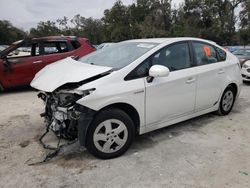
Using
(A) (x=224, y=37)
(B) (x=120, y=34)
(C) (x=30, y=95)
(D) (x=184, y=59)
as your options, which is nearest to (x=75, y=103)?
(D) (x=184, y=59)

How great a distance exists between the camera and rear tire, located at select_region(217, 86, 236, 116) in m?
5.16

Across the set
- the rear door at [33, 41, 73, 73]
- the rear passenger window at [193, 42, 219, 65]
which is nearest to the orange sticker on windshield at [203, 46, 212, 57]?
the rear passenger window at [193, 42, 219, 65]

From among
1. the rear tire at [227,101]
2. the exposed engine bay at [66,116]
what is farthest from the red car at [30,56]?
the rear tire at [227,101]

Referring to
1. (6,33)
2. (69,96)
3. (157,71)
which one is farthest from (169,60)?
(6,33)

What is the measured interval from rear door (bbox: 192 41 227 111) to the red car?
4610 millimetres

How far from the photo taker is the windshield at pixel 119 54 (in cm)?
381

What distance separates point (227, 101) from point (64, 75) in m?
3.36

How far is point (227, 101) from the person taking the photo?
208 inches

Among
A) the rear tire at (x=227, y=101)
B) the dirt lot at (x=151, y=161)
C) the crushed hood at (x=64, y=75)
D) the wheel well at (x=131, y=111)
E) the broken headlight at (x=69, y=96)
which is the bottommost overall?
the dirt lot at (x=151, y=161)

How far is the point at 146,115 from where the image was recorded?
12.3ft

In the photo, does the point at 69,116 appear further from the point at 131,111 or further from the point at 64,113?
the point at 131,111

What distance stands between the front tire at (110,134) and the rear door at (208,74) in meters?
1.56

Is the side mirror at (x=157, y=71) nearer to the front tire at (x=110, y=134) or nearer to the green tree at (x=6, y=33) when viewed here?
the front tire at (x=110, y=134)

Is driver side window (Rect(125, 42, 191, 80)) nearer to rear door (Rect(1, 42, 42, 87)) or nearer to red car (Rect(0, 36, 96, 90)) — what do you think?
red car (Rect(0, 36, 96, 90))
